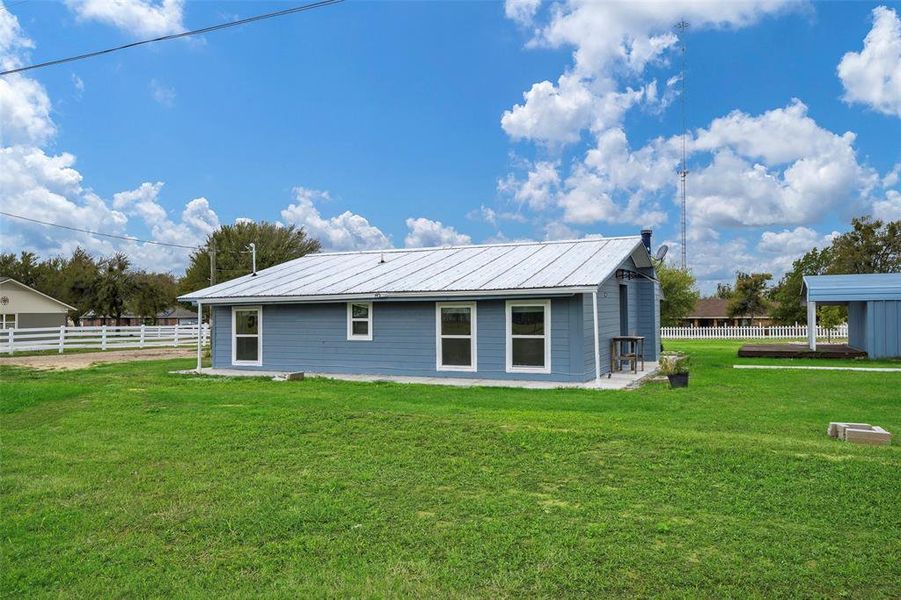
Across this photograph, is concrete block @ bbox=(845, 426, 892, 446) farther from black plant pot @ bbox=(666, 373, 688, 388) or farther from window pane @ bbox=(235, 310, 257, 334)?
window pane @ bbox=(235, 310, 257, 334)

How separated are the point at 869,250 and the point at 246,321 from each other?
158 ft

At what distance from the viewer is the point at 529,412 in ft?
28.7

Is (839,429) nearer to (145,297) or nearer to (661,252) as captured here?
(661,252)

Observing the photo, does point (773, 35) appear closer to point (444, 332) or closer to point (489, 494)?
point (444, 332)

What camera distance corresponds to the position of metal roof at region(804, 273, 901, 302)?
62.2 ft

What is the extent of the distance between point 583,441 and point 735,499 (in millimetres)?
2009

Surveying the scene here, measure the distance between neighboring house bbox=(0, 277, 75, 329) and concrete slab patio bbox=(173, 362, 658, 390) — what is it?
95.1 ft

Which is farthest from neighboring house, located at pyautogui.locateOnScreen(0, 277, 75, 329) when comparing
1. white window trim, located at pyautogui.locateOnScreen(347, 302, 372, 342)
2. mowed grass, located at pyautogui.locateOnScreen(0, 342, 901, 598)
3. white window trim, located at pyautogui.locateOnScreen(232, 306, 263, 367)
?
mowed grass, located at pyautogui.locateOnScreen(0, 342, 901, 598)

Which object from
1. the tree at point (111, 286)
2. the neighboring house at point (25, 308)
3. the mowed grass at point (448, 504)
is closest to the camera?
the mowed grass at point (448, 504)

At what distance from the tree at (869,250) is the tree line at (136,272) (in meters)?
42.8

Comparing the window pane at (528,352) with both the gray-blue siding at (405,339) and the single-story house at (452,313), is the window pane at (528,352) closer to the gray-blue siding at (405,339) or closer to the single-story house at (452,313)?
the single-story house at (452,313)

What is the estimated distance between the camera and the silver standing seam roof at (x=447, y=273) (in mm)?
12922

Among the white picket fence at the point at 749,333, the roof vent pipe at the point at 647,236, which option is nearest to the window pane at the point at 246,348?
the roof vent pipe at the point at 647,236

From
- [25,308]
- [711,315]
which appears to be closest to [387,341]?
[25,308]
